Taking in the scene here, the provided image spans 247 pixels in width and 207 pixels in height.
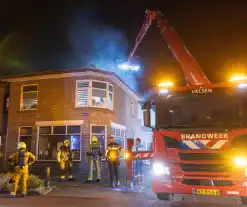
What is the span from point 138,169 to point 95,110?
5857 millimetres

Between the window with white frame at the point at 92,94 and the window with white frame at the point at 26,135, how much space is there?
12.2ft

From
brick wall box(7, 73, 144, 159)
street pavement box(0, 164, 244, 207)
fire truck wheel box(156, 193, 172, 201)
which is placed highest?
brick wall box(7, 73, 144, 159)

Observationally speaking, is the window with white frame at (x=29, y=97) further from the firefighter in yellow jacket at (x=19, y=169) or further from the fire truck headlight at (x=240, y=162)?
the fire truck headlight at (x=240, y=162)

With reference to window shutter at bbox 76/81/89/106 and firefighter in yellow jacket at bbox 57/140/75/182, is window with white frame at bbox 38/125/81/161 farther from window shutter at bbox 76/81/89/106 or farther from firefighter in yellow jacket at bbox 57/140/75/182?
firefighter in yellow jacket at bbox 57/140/75/182

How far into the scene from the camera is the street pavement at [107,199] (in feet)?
25.9

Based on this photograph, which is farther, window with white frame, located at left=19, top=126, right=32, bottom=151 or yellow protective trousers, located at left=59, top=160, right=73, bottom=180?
window with white frame, located at left=19, top=126, right=32, bottom=151

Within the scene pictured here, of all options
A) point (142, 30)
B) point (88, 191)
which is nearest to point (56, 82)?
point (142, 30)

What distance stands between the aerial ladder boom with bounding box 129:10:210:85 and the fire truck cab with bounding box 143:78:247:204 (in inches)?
127

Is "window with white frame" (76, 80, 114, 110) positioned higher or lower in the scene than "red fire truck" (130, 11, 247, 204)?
higher

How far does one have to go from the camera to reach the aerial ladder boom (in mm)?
10844

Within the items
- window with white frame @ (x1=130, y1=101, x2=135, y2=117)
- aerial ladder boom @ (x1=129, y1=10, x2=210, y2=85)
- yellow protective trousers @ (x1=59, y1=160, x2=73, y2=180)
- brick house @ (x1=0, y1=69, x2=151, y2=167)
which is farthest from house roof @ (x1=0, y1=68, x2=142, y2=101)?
yellow protective trousers @ (x1=59, y1=160, x2=73, y2=180)

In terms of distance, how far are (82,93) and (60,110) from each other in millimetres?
1704

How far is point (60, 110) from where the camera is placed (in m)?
17.9

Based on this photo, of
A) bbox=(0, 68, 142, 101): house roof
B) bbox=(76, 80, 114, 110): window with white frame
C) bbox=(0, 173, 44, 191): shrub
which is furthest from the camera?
bbox=(76, 80, 114, 110): window with white frame
